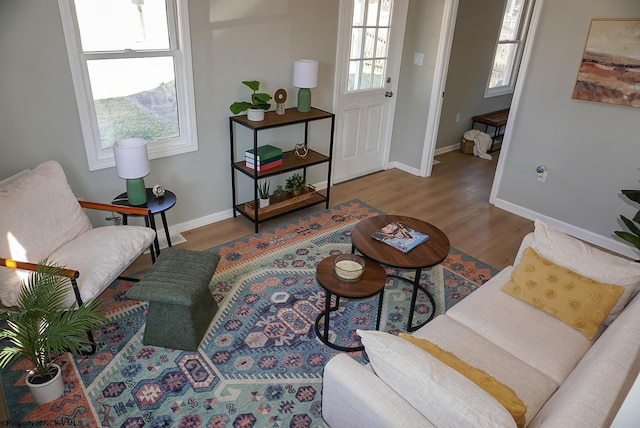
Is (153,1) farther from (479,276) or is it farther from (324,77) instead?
(479,276)

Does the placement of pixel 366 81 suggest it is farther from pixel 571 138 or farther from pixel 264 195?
pixel 571 138

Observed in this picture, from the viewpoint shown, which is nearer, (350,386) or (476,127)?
(350,386)

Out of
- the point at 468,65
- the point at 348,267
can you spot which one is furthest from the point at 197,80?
the point at 468,65

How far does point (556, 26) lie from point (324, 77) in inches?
80.6

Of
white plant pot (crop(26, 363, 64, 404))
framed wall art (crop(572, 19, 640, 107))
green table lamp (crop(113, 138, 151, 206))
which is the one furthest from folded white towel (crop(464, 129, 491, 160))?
white plant pot (crop(26, 363, 64, 404))

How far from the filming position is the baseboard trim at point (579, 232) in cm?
363

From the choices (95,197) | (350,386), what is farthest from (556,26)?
(95,197)

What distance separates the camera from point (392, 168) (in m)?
5.29

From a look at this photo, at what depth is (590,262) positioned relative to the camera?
7.37ft

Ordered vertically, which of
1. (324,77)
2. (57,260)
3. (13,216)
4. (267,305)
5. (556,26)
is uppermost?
(556,26)

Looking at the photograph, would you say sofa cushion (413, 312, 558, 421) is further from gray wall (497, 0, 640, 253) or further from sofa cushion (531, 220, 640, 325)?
gray wall (497, 0, 640, 253)

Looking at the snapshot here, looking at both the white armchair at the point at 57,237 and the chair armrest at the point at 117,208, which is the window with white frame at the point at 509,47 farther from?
the white armchair at the point at 57,237

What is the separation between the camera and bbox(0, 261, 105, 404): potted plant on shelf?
6.33ft

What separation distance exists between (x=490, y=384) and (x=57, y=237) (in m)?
2.42
